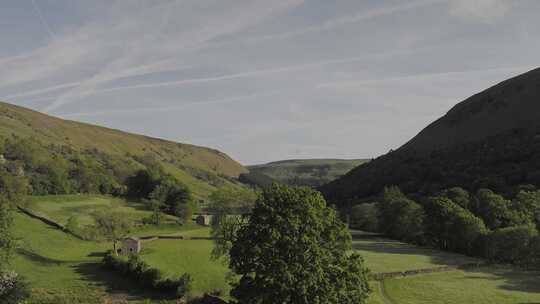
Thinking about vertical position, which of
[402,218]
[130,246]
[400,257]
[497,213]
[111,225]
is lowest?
[400,257]

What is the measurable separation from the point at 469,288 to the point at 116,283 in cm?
5121

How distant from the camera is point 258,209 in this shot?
40969 mm

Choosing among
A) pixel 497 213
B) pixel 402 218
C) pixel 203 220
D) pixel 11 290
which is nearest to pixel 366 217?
pixel 402 218

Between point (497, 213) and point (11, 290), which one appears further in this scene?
point (497, 213)

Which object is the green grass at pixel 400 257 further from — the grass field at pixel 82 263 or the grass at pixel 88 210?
the grass at pixel 88 210

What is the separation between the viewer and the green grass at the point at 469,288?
56.4 meters

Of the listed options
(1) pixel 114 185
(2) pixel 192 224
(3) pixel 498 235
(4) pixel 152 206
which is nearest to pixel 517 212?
(3) pixel 498 235

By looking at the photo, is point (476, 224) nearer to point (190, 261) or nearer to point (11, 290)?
point (190, 261)

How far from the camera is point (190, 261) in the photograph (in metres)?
80.6

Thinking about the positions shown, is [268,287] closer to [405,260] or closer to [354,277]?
[354,277]

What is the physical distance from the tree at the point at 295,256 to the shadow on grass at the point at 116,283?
25.9 metres

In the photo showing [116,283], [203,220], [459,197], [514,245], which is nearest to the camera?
[116,283]

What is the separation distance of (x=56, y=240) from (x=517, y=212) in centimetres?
10245

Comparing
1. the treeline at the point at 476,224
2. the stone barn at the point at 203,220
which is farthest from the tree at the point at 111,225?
the treeline at the point at 476,224
